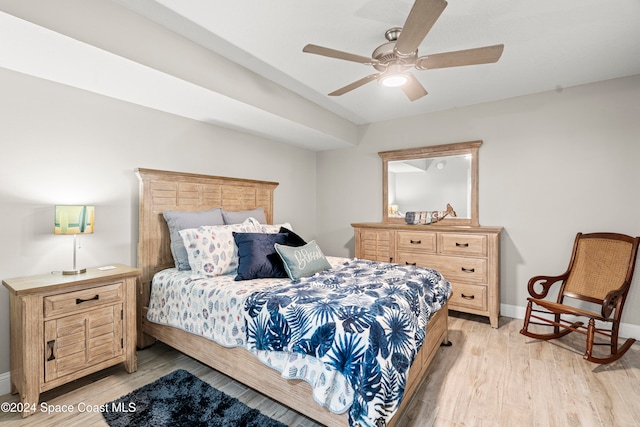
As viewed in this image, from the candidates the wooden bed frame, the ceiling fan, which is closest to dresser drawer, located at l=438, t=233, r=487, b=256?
the wooden bed frame

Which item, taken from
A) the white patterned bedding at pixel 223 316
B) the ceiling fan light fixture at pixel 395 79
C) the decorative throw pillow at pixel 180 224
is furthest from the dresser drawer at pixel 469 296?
the decorative throw pillow at pixel 180 224

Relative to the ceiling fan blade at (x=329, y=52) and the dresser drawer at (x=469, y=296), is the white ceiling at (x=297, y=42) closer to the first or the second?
the ceiling fan blade at (x=329, y=52)

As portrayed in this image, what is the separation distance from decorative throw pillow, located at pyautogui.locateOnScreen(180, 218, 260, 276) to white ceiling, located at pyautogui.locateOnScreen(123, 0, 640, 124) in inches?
61.7

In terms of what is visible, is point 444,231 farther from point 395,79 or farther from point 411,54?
point 411,54

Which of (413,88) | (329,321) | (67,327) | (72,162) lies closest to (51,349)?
(67,327)

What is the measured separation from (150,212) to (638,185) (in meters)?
4.72

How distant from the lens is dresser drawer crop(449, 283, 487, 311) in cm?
333

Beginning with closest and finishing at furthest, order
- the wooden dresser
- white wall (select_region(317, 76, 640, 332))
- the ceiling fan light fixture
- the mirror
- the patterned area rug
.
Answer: the patterned area rug, the ceiling fan light fixture, white wall (select_region(317, 76, 640, 332)), the wooden dresser, the mirror

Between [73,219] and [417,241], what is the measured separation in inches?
133

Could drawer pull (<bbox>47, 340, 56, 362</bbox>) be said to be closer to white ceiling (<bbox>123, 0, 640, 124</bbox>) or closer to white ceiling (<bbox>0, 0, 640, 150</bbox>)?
white ceiling (<bbox>0, 0, 640, 150</bbox>)

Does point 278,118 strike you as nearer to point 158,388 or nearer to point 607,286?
point 158,388

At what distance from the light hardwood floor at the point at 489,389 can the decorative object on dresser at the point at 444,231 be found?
675 millimetres

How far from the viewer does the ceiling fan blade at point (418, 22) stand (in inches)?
58.2

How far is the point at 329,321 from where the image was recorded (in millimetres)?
1602
